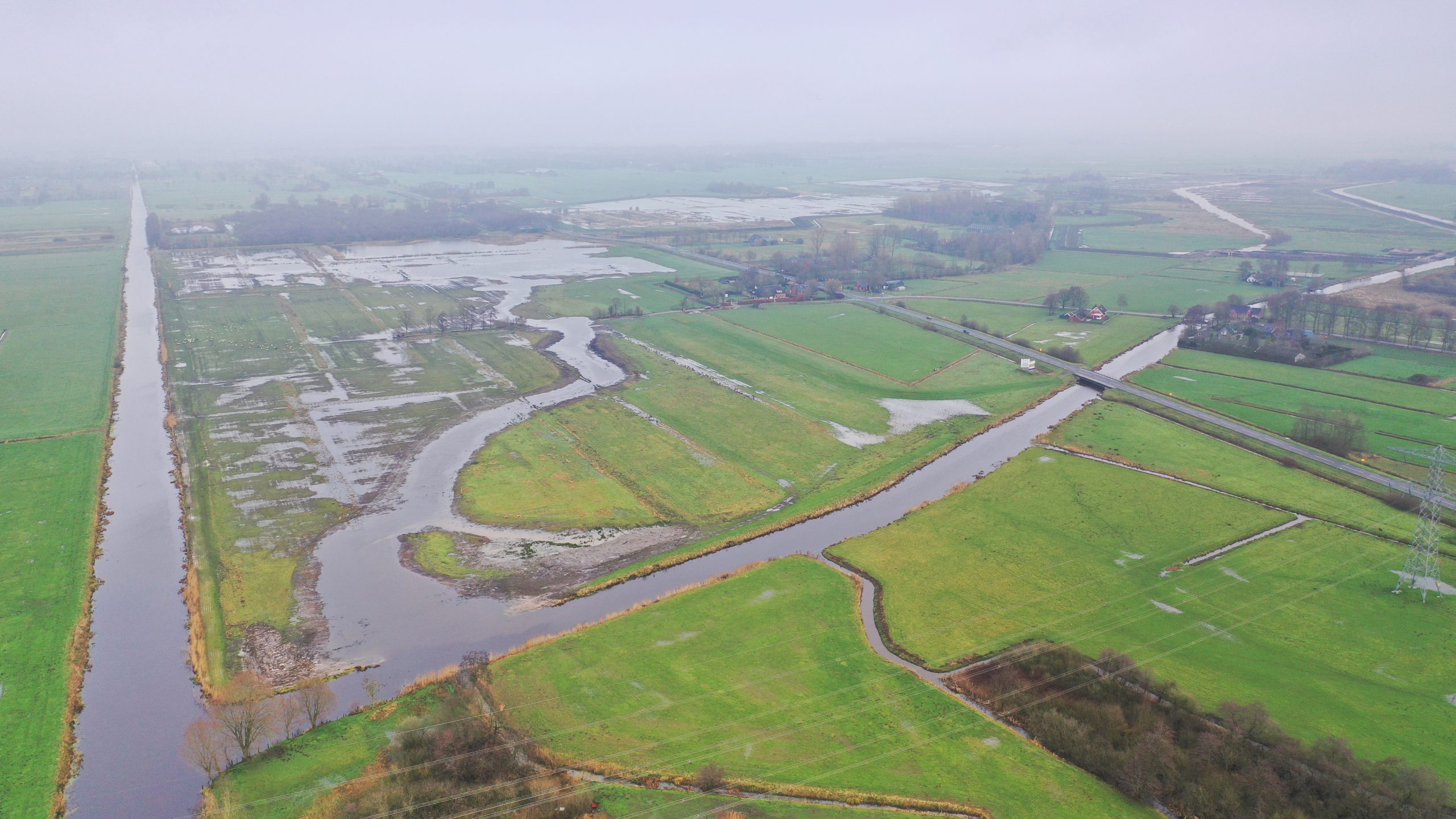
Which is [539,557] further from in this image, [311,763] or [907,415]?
[907,415]

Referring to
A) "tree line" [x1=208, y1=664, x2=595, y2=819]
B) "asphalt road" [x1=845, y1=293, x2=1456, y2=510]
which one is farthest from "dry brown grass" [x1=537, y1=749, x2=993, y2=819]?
"asphalt road" [x1=845, y1=293, x2=1456, y2=510]

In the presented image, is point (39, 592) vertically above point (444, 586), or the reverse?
point (39, 592)

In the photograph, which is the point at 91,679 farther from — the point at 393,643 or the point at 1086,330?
the point at 1086,330

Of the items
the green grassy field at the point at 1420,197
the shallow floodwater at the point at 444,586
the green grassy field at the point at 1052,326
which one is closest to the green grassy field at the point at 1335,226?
the green grassy field at the point at 1420,197

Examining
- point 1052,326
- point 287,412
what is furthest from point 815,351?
point 287,412

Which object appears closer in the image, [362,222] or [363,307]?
[363,307]

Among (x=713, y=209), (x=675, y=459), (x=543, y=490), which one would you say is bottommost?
(x=543, y=490)
